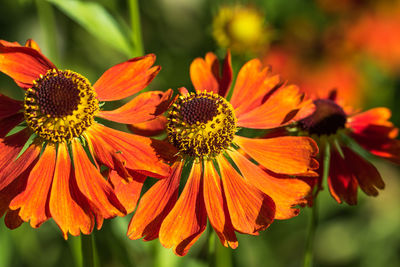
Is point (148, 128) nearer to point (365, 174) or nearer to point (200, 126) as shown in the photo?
point (200, 126)

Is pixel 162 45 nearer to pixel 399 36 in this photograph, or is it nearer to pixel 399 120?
pixel 399 120

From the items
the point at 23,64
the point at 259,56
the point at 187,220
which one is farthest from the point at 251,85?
the point at 259,56

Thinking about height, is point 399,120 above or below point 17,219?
below

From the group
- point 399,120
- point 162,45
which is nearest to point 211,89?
point 399,120

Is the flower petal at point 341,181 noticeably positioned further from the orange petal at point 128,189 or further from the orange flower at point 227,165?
the orange petal at point 128,189

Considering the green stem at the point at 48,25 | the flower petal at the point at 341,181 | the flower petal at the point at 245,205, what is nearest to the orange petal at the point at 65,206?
the flower petal at the point at 245,205
